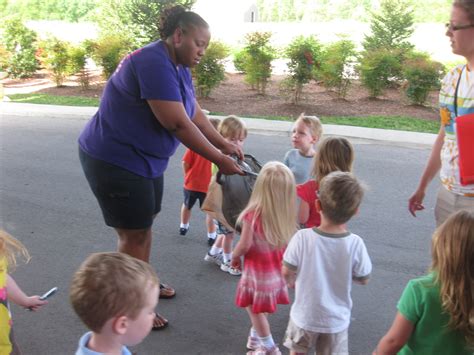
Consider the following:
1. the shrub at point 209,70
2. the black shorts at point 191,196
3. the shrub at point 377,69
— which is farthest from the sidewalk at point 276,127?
the black shorts at point 191,196

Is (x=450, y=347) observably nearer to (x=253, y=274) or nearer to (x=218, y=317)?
(x=253, y=274)

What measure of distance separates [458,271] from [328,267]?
82 cm

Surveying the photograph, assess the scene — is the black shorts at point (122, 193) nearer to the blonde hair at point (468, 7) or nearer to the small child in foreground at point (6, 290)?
the small child in foreground at point (6, 290)

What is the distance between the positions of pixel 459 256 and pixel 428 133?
28.2ft

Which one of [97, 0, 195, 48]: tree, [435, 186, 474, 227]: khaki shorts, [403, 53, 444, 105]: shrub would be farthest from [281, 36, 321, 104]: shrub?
[435, 186, 474, 227]: khaki shorts

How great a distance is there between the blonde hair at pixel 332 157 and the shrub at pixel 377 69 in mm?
10531

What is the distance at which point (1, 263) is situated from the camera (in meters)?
2.14

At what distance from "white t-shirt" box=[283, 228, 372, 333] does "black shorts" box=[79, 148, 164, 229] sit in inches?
38.8

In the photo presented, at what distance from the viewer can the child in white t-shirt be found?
251 cm

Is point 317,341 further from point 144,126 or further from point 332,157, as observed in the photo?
point 144,126

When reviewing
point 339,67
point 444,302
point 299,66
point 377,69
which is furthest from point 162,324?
point 377,69

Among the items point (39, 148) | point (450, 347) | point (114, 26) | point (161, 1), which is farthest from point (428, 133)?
point (114, 26)

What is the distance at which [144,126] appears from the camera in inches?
113

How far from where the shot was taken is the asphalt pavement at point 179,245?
3465 millimetres
